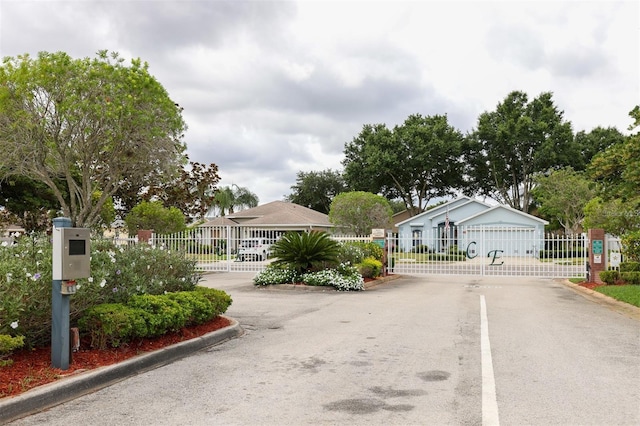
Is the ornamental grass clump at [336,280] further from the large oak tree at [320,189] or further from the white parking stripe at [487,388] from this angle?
A: the large oak tree at [320,189]

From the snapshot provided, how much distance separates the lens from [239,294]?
16.5m

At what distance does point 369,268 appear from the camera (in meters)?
20.6

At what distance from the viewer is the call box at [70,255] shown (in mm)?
6328

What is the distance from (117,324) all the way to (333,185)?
6643 cm

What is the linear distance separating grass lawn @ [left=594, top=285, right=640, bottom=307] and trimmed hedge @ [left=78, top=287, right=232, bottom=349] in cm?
1022

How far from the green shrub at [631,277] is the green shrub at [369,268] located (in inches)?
318

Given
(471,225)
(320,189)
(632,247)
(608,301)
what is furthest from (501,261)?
(320,189)

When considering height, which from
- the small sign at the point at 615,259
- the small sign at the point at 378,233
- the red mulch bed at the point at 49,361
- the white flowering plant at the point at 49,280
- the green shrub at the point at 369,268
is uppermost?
the small sign at the point at 378,233

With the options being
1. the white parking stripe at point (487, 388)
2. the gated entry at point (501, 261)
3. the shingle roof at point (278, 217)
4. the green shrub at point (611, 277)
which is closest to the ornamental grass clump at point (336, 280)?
the gated entry at point (501, 261)

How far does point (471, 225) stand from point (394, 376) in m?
42.7

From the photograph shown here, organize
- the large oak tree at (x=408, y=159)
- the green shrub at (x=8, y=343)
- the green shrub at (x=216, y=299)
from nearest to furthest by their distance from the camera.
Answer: the green shrub at (x=8, y=343) < the green shrub at (x=216, y=299) < the large oak tree at (x=408, y=159)

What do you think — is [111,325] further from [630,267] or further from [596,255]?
[596,255]

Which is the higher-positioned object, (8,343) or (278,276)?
(8,343)

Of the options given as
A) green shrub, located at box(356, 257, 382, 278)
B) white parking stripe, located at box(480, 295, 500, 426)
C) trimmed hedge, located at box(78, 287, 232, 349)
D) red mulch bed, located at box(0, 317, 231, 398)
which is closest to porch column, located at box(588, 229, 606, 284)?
green shrub, located at box(356, 257, 382, 278)
